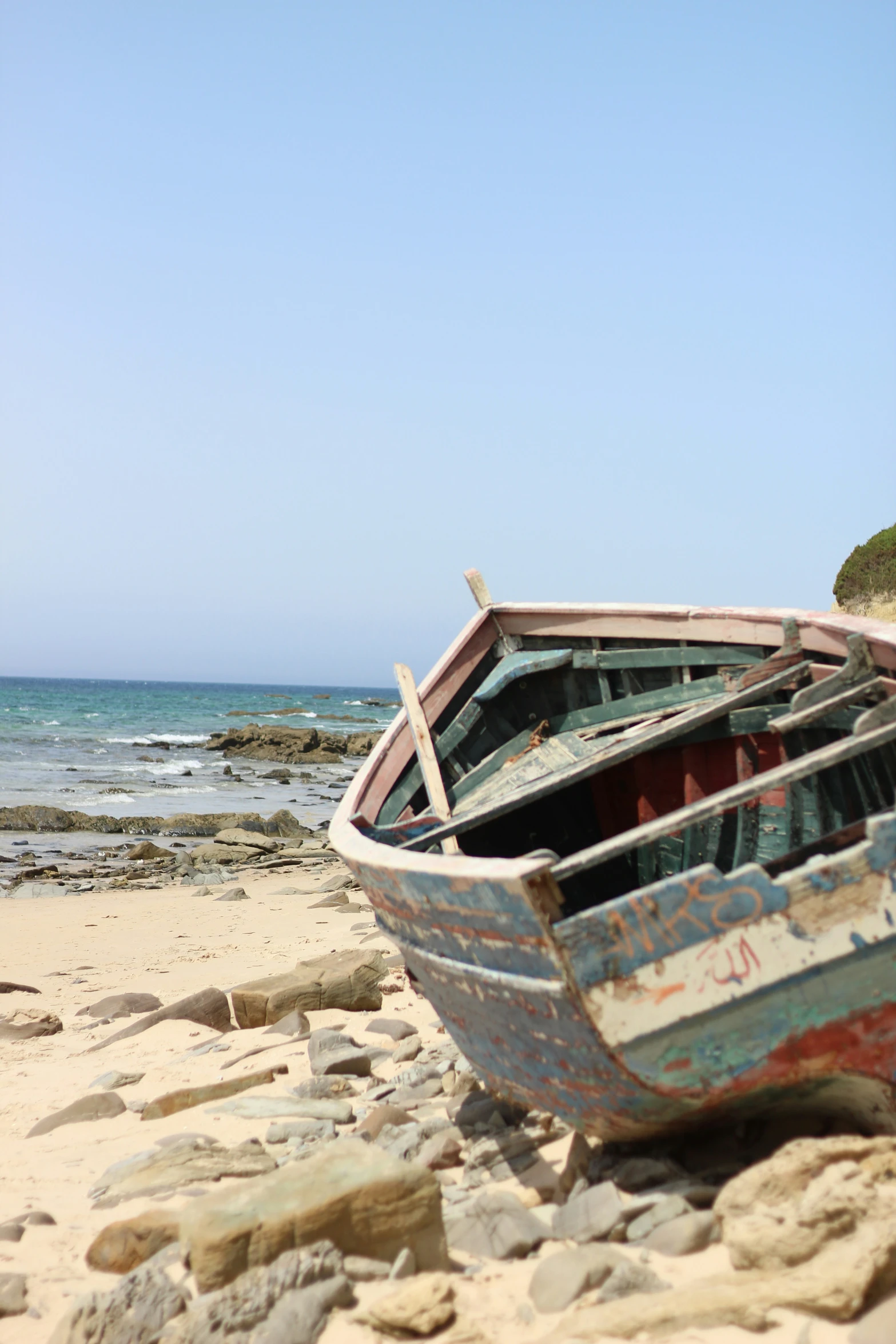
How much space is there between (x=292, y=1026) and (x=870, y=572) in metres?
21.5

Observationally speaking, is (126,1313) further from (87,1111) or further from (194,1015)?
(194,1015)

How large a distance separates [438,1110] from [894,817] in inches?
106

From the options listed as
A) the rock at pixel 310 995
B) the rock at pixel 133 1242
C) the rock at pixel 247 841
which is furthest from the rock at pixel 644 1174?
the rock at pixel 247 841

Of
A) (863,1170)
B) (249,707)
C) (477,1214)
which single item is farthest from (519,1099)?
(249,707)

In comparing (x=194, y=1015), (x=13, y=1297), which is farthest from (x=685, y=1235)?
(x=194, y=1015)

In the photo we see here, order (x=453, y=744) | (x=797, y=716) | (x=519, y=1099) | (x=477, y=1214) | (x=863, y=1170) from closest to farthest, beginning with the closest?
(x=863, y=1170) < (x=477, y=1214) < (x=519, y=1099) < (x=797, y=716) < (x=453, y=744)

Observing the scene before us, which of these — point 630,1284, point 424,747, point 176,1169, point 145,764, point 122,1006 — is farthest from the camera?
point 145,764

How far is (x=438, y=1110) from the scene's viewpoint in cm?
470

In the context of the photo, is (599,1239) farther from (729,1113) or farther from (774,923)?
(774,923)

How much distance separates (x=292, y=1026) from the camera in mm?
6211

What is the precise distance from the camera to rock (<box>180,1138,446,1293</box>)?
3.01 m

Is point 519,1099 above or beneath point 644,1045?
beneath

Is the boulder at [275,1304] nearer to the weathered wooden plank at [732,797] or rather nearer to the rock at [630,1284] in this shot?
the rock at [630,1284]

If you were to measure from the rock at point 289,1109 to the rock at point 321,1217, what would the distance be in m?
1.59
